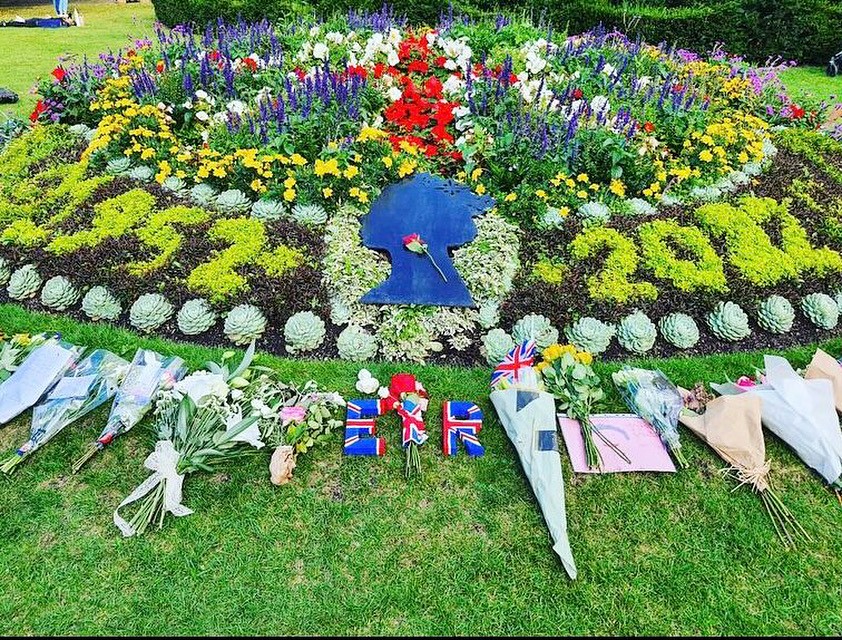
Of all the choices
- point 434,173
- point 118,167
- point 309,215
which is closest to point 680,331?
point 434,173

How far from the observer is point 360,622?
312 cm

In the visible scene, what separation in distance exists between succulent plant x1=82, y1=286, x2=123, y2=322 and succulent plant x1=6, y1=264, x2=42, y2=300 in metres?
0.64

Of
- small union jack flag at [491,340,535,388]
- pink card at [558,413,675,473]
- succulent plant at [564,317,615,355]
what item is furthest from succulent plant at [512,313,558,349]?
pink card at [558,413,675,473]

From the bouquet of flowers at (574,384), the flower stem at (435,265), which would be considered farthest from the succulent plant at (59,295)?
the bouquet of flowers at (574,384)

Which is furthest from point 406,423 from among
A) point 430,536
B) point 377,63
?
point 377,63

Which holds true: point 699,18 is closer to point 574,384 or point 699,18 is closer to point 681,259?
point 681,259

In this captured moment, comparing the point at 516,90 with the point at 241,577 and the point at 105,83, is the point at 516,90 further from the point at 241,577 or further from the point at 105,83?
the point at 241,577

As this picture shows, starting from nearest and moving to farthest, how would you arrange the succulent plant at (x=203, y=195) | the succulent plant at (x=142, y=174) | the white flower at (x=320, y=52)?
A: the succulent plant at (x=203, y=195) < the succulent plant at (x=142, y=174) < the white flower at (x=320, y=52)

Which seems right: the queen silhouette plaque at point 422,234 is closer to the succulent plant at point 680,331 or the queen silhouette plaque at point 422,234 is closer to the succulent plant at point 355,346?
the succulent plant at point 355,346

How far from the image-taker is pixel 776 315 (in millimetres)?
4895

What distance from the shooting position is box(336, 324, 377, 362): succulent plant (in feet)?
15.1

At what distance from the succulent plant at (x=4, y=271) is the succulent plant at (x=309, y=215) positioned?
8.95 ft

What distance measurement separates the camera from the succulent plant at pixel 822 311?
4961 mm

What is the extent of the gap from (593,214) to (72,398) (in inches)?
190
